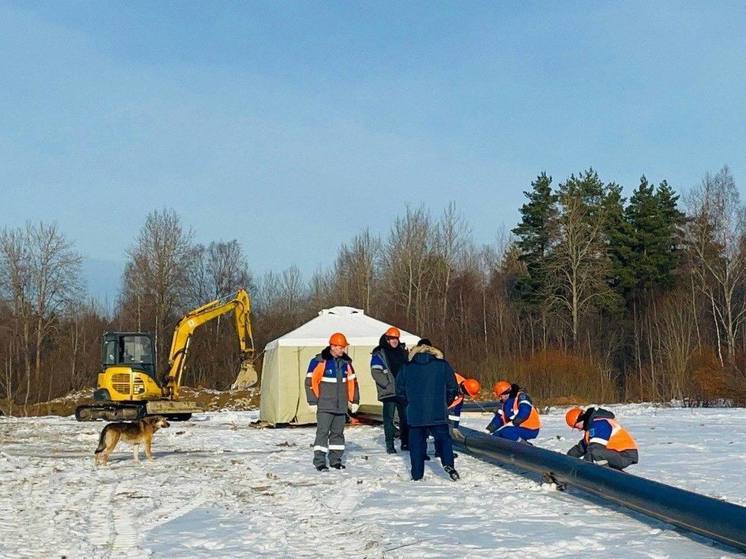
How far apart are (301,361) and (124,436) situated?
9147mm

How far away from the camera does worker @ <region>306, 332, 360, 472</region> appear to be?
11.8 meters

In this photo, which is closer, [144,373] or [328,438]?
[328,438]

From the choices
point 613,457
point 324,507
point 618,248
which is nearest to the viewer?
point 324,507

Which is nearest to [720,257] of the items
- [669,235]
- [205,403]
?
[669,235]

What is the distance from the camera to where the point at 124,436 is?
1348 cm

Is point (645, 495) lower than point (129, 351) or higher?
lower

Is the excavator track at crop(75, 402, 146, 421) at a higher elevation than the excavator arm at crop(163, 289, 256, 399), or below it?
below

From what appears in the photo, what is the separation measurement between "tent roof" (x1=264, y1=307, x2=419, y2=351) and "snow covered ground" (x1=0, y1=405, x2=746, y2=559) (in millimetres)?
7263

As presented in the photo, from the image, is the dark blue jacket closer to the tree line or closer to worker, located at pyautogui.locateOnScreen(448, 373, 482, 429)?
worker, located at pyautogui.locateOnScreen(448, 373, 482, 429)

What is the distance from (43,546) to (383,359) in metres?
6.84

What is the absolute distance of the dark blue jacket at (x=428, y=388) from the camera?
10.4 meters

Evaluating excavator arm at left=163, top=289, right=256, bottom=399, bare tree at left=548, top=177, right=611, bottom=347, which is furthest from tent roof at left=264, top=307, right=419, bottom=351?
bare tree at left=548, top=177, right=611, bottom=347

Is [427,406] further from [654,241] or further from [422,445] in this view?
[654,241]

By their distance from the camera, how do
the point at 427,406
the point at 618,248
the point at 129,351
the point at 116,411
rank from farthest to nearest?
the point at 618,248
the point at 129,351
the point at 116,411
the point at 427,406
